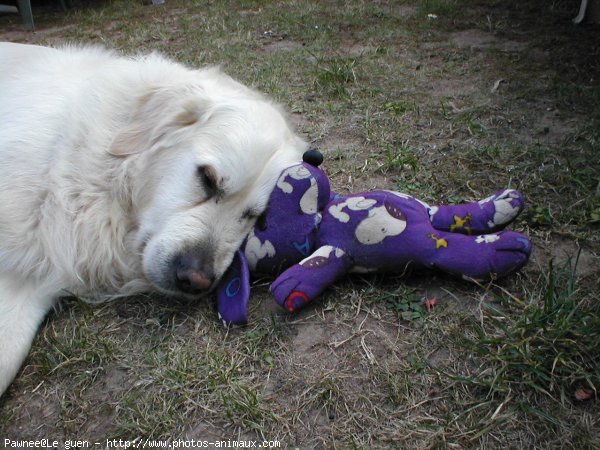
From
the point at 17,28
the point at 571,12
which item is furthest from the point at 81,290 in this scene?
the point at 17,28

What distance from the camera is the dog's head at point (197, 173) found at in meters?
2.05

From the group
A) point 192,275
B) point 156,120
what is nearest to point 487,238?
point 192,275

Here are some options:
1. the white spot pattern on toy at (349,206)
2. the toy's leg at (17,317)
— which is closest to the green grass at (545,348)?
the white spot pattern on toy at (349,206)

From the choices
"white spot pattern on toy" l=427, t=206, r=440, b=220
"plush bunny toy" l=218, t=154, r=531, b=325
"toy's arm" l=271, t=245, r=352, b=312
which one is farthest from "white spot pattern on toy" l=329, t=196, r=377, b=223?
"white spot pattern on toy" l=427, t=206, r=440, b=220

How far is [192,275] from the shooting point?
6.50 feet

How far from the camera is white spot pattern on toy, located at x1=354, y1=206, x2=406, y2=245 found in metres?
2.01

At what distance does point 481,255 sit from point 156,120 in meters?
1.57

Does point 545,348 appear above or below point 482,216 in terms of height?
below

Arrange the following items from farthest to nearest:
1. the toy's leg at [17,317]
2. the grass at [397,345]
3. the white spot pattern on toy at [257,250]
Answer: the white spot pattern on toy at [257,250], the toy's leg at [17,317], the grass at [397,345]

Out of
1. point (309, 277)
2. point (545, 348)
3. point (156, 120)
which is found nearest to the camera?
point (545, 348)

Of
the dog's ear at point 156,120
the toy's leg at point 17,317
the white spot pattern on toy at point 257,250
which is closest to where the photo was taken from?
the toy's leg at point 17,317

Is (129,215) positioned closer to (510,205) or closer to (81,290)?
(81,290)

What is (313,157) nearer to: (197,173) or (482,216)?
(197,173)

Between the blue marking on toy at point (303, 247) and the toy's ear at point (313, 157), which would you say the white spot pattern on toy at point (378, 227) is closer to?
the blue marking on toy at point (303, 247)
